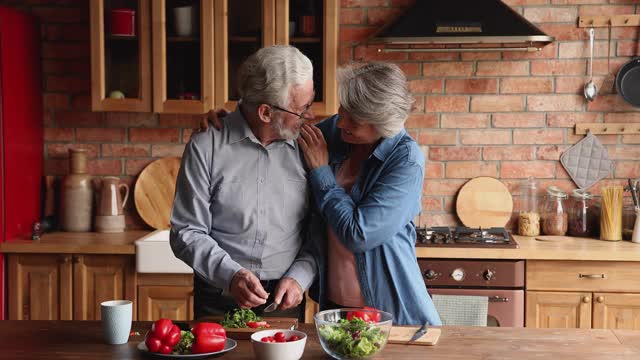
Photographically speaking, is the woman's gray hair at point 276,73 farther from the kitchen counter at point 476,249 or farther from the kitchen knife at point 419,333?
the kitchen counter at point 476,249

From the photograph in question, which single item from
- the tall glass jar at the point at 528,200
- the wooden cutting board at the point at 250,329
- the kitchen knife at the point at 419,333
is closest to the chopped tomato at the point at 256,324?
the wooden cutting board at the point at 250,329

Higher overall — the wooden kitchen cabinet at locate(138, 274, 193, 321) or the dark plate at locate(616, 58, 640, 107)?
the dark plate at locate(616, 58, 640, 107)

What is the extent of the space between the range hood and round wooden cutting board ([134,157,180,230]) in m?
1.26

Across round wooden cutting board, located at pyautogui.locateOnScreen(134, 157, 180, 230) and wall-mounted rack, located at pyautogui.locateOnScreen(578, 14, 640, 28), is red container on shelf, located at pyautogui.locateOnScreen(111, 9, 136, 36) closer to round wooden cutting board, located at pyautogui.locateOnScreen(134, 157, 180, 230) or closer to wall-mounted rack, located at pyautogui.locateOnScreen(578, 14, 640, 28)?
round wooden cutting board, located at pyautogui.locateOnScreen(134, 157, 180, 230)

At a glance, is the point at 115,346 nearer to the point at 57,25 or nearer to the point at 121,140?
the point at 121,140

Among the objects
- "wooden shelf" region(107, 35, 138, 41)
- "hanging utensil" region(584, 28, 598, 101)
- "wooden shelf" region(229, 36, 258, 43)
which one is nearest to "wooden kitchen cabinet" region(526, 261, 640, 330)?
"hanging utensil" region(584, 28, 598, 101)

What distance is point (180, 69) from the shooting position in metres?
3.90

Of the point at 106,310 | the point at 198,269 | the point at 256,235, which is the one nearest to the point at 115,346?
the point at 106,310

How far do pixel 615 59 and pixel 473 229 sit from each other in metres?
1.12

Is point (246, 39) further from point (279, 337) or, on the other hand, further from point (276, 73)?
point (279, 337)

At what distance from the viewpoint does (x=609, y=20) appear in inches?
158

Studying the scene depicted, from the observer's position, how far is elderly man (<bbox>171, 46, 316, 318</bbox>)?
247cm

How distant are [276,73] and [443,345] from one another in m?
0.94

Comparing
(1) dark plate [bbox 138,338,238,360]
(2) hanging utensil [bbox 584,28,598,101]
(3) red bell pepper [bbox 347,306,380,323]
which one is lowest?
(1) dark plate [bbox 138,338,238,360]
